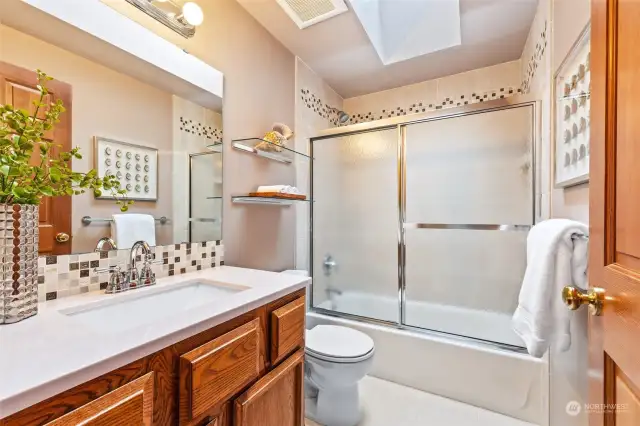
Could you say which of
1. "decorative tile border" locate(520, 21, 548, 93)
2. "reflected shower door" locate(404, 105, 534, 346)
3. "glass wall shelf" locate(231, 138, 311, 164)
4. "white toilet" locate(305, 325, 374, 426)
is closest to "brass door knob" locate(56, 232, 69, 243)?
"glass wall shelf" locate(231, 138, 311, 164)

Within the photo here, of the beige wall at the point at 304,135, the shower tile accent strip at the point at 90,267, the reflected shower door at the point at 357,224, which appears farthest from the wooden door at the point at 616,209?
the beige wall at the point at 304,135

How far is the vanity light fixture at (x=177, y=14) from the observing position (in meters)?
1.19

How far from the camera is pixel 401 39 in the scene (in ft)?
6.69

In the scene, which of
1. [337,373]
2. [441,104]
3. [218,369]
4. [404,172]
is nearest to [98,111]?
[218,369]

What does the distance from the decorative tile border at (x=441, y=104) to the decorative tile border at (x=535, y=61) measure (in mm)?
151

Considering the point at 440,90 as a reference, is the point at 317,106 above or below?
below

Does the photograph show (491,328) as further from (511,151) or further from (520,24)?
(520,24)

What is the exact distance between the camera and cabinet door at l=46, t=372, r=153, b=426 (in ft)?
1.60

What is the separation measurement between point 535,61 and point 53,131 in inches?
95.1

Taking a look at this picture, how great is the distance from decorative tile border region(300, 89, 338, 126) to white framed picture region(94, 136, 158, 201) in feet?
4.50

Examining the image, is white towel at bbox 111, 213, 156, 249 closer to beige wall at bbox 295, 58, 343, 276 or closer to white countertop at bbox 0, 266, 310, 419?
white countertop at bbox 0, 266, 310, 419

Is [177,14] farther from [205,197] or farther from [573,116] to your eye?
[573,116]

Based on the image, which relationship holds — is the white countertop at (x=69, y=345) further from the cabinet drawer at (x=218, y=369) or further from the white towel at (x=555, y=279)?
the white towel at (x=555, y=279)

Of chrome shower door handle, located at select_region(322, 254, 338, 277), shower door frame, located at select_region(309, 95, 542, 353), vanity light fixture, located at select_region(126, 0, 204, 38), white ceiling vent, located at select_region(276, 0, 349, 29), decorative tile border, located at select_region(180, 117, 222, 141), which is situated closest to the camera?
vanity light fixture, located at select_region(126, 0, 204, 38)
